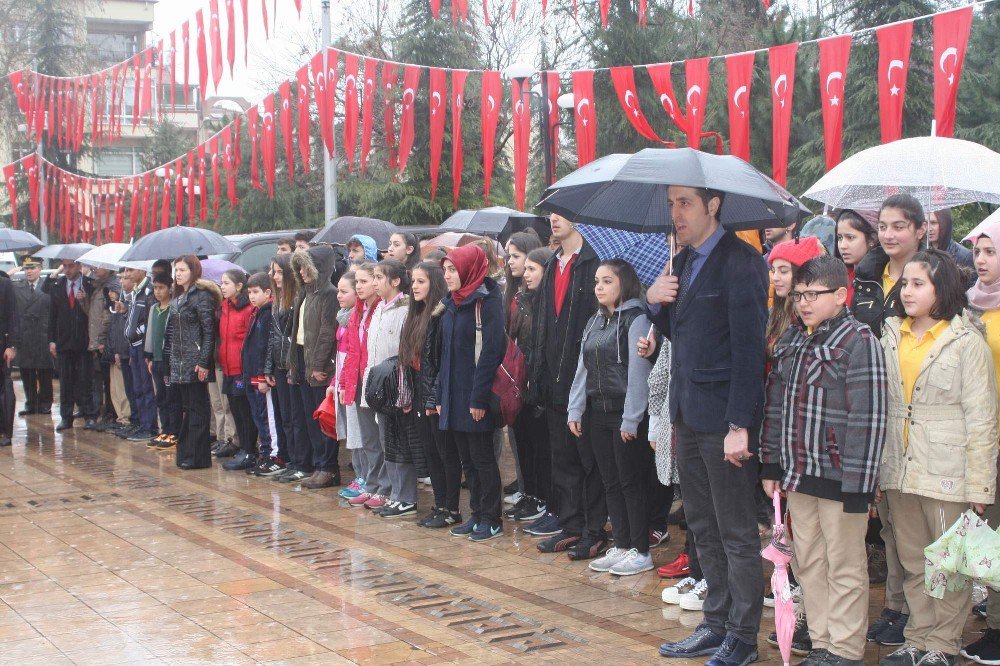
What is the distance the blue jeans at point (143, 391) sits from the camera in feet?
43.7

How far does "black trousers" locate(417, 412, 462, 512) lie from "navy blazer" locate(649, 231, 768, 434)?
315 centimetres

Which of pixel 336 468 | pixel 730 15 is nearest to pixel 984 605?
pixel 336 468

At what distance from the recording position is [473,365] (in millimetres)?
7965

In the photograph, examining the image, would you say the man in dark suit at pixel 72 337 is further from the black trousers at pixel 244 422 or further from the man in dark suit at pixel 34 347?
the black trousers at pixel 244 422

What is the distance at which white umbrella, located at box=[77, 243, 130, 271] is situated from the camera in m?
13.2

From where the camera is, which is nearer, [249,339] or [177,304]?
[249,339]

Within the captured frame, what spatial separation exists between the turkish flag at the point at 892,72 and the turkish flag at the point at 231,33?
28.5 feet

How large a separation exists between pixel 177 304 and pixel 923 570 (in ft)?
26.7

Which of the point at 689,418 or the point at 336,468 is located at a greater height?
the point at 689,418

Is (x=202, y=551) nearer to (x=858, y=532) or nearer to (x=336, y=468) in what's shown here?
(x=336, y=468)

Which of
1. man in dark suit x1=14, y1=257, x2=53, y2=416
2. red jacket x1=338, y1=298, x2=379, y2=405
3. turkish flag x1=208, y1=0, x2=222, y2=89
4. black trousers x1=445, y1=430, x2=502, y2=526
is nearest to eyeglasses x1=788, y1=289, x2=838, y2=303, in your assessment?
black trousers x1=445, y1=430, x2=502, y2=526

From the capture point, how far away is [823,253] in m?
5.72

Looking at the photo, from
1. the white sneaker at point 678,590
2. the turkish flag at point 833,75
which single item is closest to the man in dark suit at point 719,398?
the white sneaker at point 678,590

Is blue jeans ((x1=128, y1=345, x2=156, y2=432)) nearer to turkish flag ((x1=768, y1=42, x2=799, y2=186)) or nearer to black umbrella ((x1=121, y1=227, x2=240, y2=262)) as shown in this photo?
black umbrella ((x1=121, y1=227, x2=240, y2=262))
